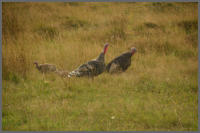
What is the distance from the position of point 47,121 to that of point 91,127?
721 mm

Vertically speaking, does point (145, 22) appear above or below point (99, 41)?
above

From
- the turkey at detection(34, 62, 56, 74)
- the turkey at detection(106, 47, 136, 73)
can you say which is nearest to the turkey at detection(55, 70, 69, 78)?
the turkey at detection(34, 62, 56, 74)

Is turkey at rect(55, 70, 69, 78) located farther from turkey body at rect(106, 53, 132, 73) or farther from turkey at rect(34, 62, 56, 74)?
turkey body at rect(106, 53, 132, 73)

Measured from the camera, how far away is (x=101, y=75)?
22.0ft

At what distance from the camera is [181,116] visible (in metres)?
4.77

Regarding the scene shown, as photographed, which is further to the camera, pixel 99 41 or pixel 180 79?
pixel 99 41

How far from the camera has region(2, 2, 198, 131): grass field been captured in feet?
15.4

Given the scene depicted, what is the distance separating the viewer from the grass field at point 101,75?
4.71m

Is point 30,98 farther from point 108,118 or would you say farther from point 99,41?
point 99,41

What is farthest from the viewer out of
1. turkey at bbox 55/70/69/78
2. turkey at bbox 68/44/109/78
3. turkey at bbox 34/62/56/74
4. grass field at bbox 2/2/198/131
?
turkey at bbox 34/62/56/74

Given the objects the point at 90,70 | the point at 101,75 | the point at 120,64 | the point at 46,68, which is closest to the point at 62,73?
the point at 46,68

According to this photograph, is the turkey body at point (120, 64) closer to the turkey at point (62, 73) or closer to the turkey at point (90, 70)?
the turkey at point (90, 70)

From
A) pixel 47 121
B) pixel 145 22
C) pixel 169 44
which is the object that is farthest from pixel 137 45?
pixel 47 121

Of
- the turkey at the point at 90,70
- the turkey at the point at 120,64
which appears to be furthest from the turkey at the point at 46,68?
the turkey at the point at 120,64
